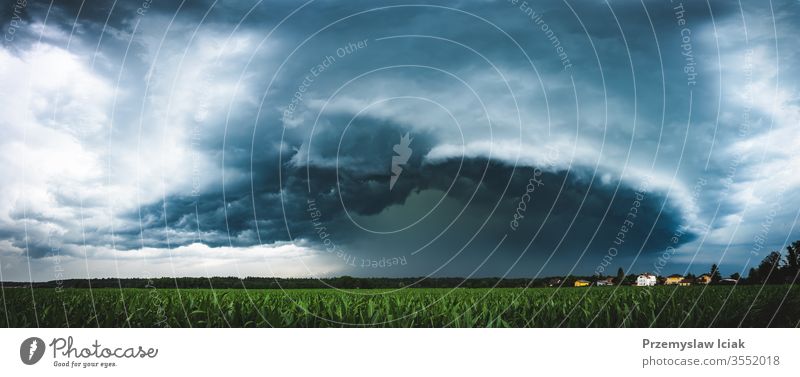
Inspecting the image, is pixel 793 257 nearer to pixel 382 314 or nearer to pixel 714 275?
pixel 714 275

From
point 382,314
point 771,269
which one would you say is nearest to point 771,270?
point 771,269

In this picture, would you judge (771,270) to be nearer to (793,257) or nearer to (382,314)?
(793,257)

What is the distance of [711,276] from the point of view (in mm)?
11164

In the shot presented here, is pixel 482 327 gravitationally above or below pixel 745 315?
above

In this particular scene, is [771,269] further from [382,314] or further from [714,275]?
[382,314]

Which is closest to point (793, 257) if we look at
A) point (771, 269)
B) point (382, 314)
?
point (771, 269)

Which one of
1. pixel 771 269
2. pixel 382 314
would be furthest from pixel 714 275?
pixel 382 314

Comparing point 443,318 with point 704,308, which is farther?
point 704,308
